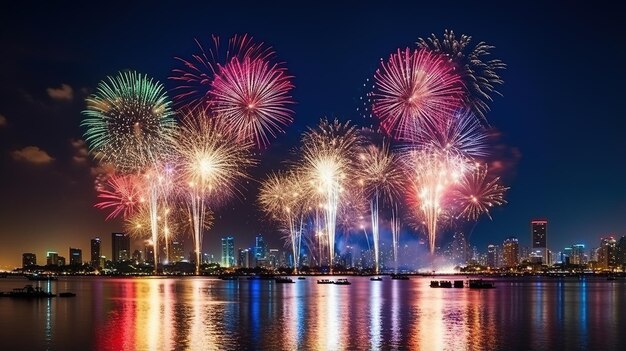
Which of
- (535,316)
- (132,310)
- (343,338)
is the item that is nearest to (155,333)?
(343,338)

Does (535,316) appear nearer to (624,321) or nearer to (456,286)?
(624,321)

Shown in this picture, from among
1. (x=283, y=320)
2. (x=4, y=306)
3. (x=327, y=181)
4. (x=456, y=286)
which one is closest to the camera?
(x=283, y=320)

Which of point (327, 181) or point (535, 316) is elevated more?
point (327, 181)

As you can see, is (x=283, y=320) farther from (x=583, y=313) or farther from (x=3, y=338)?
(x=583, y=313)

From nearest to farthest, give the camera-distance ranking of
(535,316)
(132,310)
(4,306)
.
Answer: (535,316), (132,310), (4,306)

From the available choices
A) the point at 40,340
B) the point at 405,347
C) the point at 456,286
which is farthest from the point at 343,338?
the point at 456,286

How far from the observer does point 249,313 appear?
194 ft

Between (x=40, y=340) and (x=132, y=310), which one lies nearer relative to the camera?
(x=40, y=340)

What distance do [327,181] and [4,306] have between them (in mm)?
37286

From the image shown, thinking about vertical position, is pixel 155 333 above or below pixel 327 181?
below

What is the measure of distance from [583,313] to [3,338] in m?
46.7

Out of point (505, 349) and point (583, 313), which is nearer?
point (505, 349)

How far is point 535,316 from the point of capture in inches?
2297

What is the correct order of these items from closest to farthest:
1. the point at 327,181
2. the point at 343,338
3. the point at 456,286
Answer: the point at 343,338 → the point at 327,181 → the point at 456,286
